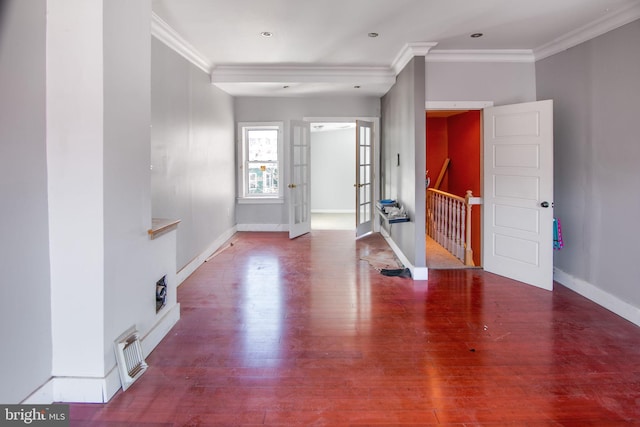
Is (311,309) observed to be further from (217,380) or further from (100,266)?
(100,266)

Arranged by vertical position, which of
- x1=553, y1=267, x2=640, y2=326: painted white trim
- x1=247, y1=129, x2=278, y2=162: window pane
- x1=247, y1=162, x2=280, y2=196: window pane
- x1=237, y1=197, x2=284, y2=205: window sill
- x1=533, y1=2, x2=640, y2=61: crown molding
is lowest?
x1=553, y1=267, x2=640, y2=326: painted white trim

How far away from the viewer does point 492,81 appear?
451cm

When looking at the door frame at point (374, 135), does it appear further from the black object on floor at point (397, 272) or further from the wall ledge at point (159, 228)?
the wall ledge at point (159, 228)

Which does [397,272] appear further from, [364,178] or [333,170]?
[333,170]

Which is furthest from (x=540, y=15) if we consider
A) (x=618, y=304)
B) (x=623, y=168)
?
(x=618, y=304)

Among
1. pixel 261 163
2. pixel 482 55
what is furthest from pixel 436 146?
pixel 261 163

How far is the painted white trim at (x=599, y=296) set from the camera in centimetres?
317

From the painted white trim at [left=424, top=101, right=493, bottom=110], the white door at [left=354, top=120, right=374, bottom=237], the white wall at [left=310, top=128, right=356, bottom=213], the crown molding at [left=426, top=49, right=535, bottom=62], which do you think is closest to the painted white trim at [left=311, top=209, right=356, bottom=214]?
the white wall at [left=310, top=128, right=356, bottom=213]

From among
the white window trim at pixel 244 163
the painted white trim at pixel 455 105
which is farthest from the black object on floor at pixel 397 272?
the white window trim at pixel 244 163

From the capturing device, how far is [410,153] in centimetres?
460

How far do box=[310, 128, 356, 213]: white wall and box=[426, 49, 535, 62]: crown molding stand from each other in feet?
19.3

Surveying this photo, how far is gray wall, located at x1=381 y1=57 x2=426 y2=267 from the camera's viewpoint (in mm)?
4332

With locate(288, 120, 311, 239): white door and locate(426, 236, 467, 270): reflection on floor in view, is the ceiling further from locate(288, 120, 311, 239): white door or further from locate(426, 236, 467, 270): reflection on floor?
locate(426, 236, 467, 270): reflection on floor

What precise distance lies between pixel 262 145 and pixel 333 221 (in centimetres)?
249
